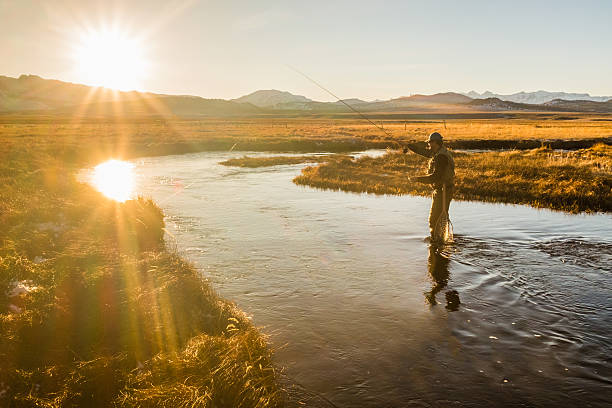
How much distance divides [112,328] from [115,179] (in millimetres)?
23319

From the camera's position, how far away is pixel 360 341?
720 centimetres

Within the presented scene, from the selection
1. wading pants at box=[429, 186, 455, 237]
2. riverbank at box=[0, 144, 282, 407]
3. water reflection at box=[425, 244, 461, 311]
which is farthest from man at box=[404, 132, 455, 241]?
riverbank at box=[0, 144, 282, 407]

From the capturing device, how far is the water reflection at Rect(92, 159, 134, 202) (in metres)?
21.8

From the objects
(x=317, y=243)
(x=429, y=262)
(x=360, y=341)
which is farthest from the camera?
(x=317, y=243)

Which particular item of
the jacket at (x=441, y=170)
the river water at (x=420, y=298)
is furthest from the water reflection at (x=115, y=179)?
the jacket at (x=441, y=170)

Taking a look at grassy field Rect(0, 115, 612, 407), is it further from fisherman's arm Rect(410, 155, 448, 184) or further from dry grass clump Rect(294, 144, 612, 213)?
dry grass clump Rect(294, 144, 612, 213)

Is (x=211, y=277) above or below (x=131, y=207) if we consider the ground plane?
below

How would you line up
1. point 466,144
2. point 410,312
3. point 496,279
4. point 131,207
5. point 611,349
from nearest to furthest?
1. point 611,349
2. point 410,312
3. point 496,279
4. point 131,207
5. point 466,144

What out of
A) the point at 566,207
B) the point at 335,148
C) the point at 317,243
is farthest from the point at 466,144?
the point at 317,243

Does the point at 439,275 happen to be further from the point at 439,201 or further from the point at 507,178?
the point at 507,178

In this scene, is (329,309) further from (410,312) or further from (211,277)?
(211,277)

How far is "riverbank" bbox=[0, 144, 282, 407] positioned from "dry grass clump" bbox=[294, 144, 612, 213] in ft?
47.6

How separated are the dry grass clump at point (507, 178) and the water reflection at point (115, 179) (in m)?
9.59

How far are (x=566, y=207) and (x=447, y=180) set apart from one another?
9202mm
